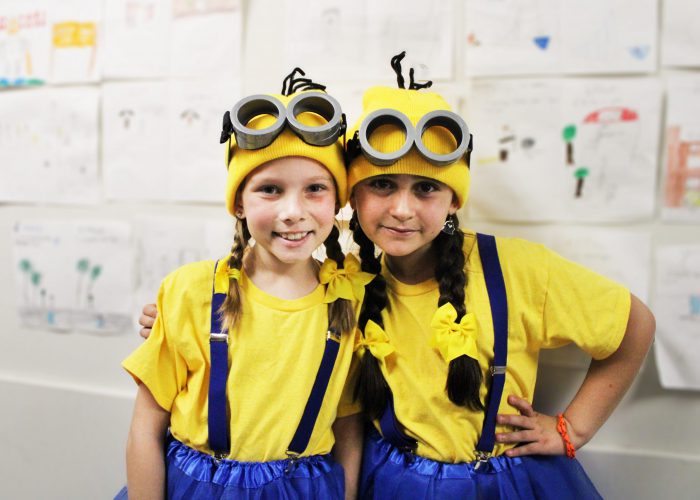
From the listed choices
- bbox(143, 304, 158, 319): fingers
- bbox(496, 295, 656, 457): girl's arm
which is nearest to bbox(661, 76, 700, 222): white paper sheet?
bbox(496, 295, 656, 457): girl's arm

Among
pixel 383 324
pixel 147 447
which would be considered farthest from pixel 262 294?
pixel 147 447

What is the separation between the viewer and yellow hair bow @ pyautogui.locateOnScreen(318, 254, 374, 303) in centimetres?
98

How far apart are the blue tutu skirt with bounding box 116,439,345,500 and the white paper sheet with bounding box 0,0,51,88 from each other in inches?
46.1

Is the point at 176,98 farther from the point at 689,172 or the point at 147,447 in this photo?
the point at 689,172

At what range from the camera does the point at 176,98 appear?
1.38 m

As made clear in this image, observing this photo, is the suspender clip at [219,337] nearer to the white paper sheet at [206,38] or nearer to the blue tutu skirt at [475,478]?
the blue tutu skirt at [475,478]

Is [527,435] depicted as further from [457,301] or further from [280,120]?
[280,120]

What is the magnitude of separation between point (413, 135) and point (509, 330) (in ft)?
1.37

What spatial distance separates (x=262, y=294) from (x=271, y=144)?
0.90 ft

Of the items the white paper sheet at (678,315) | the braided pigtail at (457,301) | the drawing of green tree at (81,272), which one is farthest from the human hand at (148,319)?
the white paper sheet at (678,315)

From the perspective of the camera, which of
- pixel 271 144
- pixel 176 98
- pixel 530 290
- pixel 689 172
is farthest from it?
pixel 176 98

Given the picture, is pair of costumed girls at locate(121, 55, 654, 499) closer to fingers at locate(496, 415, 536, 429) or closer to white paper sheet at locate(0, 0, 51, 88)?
fingers at locate(496, 415, 536, 429)

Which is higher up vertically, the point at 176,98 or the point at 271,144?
the point at 176,98

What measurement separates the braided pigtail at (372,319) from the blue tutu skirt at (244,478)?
144mm
